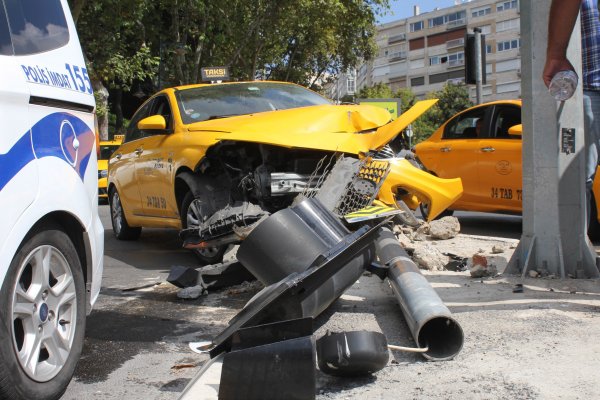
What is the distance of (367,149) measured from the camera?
18.3ft

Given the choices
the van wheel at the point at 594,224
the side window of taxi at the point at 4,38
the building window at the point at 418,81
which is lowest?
the van wheel at the point at 594,224

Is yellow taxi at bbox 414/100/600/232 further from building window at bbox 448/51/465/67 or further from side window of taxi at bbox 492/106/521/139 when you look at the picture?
building window at bbox 448/51/465/67

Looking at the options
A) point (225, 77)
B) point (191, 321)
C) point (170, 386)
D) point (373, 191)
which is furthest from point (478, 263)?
point (225, 77)

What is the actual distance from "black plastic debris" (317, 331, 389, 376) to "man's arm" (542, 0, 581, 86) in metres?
2.61

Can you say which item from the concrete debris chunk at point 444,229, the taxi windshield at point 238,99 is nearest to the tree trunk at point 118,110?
the taxi windshield at point 238,99

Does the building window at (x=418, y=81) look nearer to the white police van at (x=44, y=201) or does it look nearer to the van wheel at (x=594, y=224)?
the van wheel at (x=594, y=224)

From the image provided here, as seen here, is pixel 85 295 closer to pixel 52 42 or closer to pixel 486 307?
pixel 52 42

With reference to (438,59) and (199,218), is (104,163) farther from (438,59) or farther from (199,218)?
(438,59)

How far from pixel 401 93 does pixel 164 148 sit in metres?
69.2

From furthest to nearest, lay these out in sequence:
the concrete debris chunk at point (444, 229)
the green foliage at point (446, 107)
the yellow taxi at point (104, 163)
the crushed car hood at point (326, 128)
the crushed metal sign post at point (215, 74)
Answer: the green foliage at point (446, 107) < the yellow taxi at point (104, 163) < the crushed metal sign post at point (215, 74) < the concrete debris chunk at point (444, 229) < the crushed car hood at point (326, 128)

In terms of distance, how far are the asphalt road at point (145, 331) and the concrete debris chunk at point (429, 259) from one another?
0.99 m

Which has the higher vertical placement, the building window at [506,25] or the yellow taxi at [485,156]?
the building window at [506,25]

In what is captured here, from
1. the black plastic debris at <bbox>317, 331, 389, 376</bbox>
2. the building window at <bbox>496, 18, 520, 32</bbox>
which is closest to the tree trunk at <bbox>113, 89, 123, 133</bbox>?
the black plastic debris at <bbox>317, 331, 389, 376</bbox>

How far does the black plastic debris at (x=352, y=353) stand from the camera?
3037 mm
